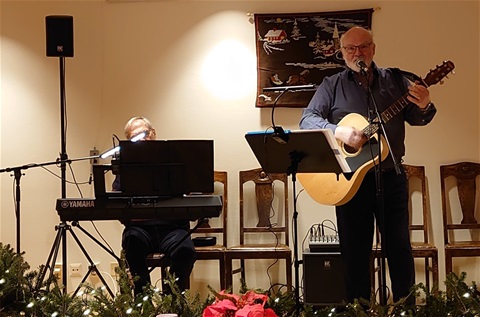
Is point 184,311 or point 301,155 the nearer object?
point 184,311

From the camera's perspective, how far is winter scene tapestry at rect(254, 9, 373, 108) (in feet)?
13.7

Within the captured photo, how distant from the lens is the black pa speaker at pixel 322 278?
12.2 feet

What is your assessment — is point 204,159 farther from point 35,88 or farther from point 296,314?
point 35,88

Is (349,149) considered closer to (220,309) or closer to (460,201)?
(220,309)

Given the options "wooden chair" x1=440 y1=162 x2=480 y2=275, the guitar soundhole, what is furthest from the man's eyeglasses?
"wooden chair" x1=440 y1=162 x2=480 y2=275

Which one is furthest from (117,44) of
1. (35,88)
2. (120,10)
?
(35,88)

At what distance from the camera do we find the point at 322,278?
12.3 feet

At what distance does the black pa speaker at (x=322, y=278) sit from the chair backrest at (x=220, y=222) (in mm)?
673

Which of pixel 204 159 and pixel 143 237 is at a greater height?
pixel 204 159

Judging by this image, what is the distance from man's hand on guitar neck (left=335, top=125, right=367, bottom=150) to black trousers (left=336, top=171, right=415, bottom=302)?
0.53 feet

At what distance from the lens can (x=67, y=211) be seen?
2.76 meters

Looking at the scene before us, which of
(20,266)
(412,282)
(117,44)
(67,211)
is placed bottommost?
(412,282)

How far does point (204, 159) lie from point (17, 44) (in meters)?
2.24

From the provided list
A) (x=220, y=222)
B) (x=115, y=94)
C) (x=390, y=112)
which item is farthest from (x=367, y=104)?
(x=115, y=94)
